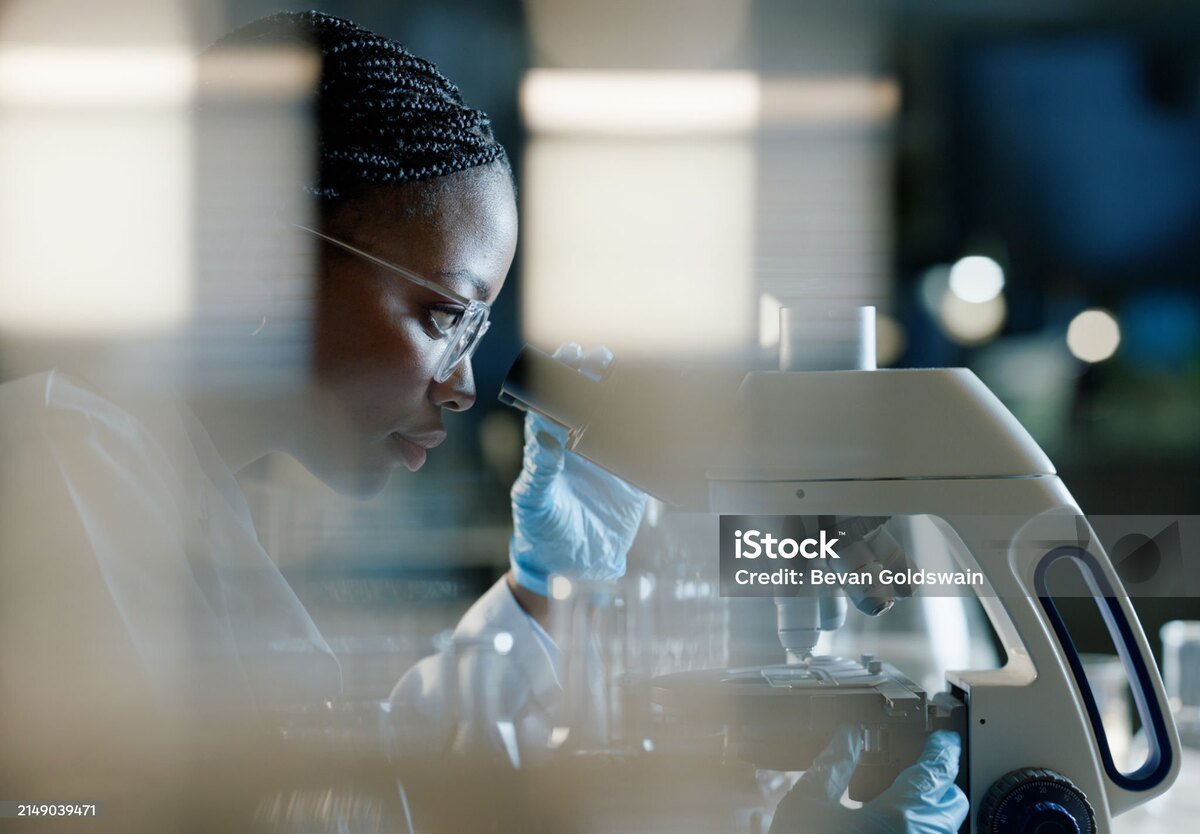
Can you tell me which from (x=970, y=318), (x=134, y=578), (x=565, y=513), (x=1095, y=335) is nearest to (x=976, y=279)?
(x=970, y=318)

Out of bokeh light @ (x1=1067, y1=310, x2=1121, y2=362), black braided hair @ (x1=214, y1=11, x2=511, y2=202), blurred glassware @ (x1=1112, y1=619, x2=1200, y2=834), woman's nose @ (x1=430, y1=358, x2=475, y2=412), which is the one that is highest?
black braided hair @ (x1=214, y1=11, x2=511, y2=202)

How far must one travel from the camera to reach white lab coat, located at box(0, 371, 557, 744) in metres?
1.27

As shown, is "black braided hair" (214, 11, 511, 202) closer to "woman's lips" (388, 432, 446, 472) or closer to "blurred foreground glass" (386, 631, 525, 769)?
"woman's lips" (388, 432, 446, 472)

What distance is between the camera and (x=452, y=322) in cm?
133

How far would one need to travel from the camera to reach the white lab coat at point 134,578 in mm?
1274

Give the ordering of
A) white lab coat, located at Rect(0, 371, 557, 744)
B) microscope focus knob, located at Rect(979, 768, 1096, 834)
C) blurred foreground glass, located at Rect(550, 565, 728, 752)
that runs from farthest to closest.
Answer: blurred foreground glass, located at Rect(550, 565, 728, 752) → white lab coat, located at Rect(0, 371, 557, 744) → microscope focus knob, located at Rect(979, 768, 1096, 834)

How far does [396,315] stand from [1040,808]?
3.23ft

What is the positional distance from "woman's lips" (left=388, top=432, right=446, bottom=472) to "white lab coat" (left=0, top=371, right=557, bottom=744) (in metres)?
0.23

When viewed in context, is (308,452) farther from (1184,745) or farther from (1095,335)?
(1184,745)

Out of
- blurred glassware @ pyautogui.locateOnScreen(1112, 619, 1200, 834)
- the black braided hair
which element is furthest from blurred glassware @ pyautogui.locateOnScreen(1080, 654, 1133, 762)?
the black braided hair

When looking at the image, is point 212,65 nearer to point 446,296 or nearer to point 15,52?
point 15,52

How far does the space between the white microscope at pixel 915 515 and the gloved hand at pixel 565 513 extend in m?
0.26

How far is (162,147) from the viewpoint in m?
A: 1.37

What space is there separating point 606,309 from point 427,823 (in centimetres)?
76
